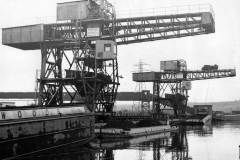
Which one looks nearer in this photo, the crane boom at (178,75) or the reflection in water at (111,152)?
the reflection in water at (111,152)

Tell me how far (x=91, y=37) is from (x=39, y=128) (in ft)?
73.9

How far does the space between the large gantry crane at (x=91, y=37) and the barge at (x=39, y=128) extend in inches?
562

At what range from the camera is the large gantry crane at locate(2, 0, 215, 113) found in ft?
136

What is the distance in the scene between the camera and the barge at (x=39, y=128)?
1889cm

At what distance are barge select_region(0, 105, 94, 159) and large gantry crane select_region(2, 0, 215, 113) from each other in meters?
14.3

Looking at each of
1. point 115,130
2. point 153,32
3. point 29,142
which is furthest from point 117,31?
point 29,142

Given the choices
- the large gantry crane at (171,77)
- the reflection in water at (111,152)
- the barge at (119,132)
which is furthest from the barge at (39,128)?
the large gantry crane at (171,77)

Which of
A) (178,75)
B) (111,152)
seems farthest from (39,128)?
(178,75)

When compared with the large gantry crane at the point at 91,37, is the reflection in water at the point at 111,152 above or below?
below

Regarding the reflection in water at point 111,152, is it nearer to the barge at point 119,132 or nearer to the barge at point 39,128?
the barge at point 39,128

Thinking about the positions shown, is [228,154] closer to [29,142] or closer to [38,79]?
[29,142]

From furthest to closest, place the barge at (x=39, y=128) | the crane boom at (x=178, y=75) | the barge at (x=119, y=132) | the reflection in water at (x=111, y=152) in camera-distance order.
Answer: the crane boom at (x=178, y=75)
the barge at (x=119, y=132)
the reflection in water at (x=111, y=152)
the barge at (x=39, y=128)

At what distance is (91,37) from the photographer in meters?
42.5

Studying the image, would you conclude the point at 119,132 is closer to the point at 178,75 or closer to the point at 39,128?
the point at 39,128
